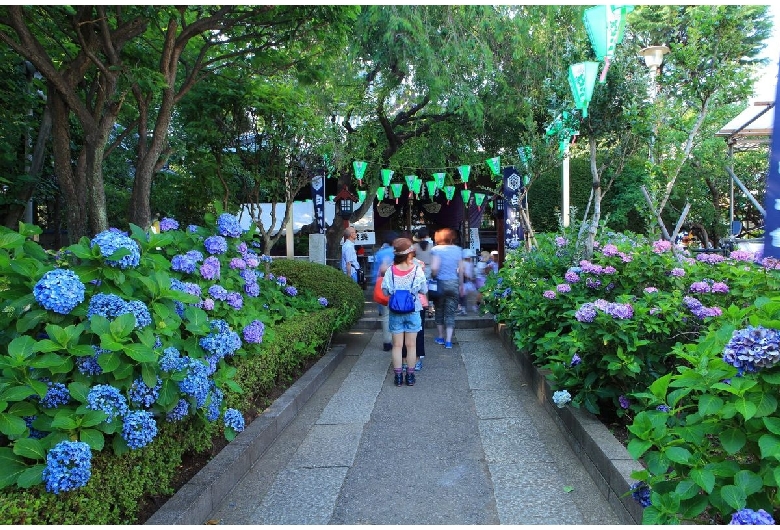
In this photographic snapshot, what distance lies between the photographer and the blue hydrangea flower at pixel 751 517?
5.83ft

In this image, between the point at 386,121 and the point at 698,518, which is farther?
the point at 386,121

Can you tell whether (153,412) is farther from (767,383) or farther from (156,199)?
(156,199)

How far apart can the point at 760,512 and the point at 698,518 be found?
0.57 meters

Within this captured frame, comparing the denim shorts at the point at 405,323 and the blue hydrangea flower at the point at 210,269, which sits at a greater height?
the blue hydrangea flower at the point at 210,269

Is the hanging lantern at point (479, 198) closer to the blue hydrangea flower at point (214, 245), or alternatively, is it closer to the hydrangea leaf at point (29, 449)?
the blue hydrangea flower at point (214, 245)

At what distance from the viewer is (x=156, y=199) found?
11.4m

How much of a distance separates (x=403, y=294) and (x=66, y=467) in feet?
12.4

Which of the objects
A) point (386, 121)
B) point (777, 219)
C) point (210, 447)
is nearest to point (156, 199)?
point (386, 121)

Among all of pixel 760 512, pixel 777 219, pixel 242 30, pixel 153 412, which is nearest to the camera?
pixel 760 512

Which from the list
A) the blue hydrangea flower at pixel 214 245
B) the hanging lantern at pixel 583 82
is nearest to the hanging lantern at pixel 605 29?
the hanging lantern at pixel 583 82

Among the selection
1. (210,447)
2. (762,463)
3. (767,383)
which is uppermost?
(767,383)

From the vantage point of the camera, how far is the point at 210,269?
392cm

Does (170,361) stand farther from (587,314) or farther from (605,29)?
(605,29)

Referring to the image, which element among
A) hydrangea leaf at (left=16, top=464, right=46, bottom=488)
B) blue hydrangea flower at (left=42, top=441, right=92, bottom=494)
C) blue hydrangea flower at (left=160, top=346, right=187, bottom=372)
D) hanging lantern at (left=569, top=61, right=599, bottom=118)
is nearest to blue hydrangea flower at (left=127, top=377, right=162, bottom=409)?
blue hydrangea flower at (left=160, top=346, right=187, bottom=372)
